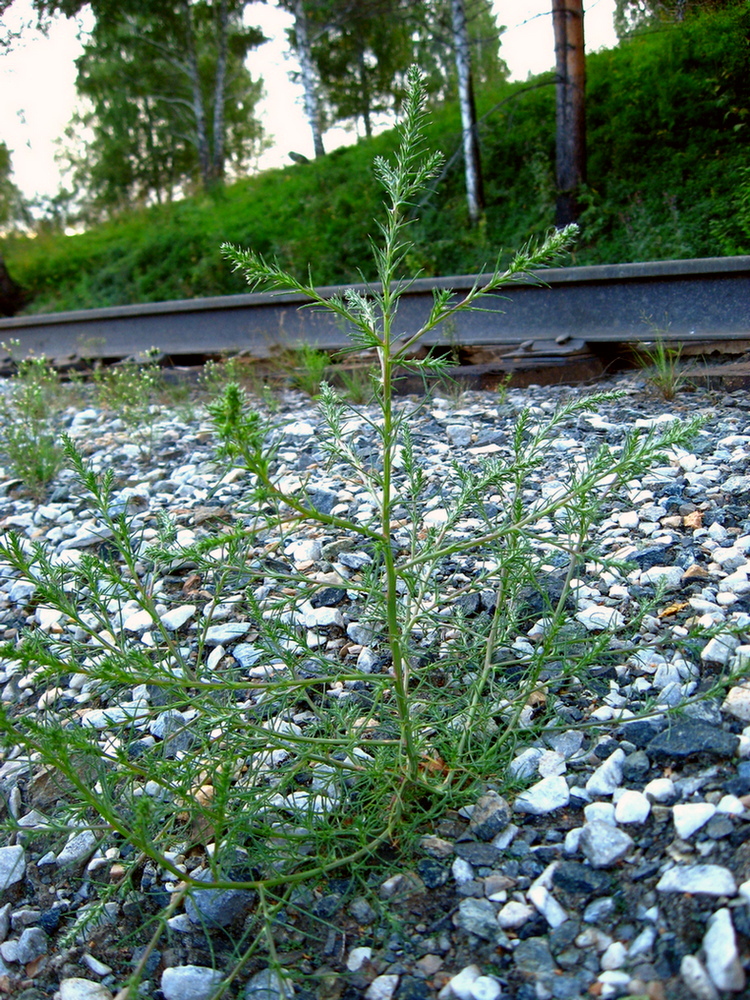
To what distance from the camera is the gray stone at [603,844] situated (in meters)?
1.47

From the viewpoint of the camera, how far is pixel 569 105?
21.8 ft

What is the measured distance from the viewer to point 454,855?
5.21 ft

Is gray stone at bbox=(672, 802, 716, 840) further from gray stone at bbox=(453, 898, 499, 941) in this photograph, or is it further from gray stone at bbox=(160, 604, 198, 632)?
gray stone at bbox=(160, 604, 198, 632)

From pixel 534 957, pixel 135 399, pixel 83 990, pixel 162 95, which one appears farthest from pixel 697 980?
pixel 162 95

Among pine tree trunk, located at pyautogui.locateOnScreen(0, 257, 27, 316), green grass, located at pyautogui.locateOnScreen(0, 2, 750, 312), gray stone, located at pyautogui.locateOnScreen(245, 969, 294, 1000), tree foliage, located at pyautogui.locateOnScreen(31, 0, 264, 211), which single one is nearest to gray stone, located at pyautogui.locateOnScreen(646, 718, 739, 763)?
gray stone, located at pyautogui.locateOnScreen(245, 969, 294, 1000)

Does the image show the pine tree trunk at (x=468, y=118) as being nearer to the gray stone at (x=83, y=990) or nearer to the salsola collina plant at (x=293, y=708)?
the salsola collina plant at (x=293, y=708)

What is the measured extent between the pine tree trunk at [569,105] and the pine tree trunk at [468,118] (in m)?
0.96

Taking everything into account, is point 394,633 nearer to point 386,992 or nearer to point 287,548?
point 386,992

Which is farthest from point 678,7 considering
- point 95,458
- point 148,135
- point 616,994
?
point 148,135

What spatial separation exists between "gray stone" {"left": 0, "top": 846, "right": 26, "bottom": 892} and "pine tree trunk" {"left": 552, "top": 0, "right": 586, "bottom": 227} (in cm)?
644

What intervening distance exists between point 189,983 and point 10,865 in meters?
0.66

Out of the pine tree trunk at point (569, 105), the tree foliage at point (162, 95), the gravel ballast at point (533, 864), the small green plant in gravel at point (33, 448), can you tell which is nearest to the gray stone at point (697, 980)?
the gravel ballast at point (533, 864)

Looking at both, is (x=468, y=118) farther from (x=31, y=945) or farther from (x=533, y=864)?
(x=31, y=945)

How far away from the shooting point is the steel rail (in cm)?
427
